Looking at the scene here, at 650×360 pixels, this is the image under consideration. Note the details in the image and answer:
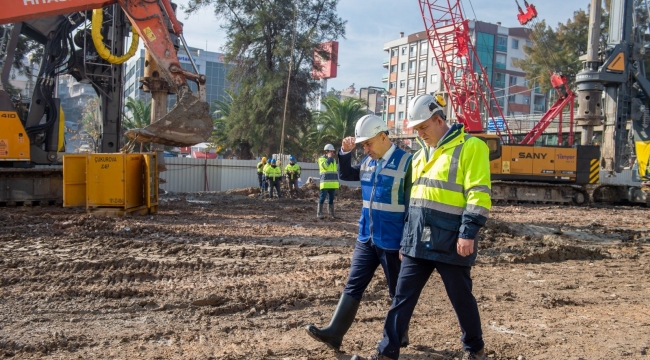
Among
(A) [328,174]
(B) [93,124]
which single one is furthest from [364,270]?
(B) [93,124]

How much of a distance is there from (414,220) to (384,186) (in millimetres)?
539

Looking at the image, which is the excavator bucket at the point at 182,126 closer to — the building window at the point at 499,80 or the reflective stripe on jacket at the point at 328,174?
the reflective stripe on jacket at the point at 328,174

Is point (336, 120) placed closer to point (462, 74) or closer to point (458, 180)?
point (462, 74)

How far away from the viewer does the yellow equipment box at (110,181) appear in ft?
42.4

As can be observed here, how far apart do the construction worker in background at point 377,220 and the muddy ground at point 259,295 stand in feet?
1.07

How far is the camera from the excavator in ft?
38.6

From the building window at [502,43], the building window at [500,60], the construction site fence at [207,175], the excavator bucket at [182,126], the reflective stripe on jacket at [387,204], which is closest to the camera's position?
the reflective stripe on jacket at [387,204]

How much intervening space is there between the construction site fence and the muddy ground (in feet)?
48.1

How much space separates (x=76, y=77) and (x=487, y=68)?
5577 centimetres

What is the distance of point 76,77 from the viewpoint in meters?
15.7

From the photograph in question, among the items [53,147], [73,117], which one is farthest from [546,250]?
[73,117]

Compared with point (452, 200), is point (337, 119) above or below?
above

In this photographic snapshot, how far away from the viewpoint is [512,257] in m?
8.84

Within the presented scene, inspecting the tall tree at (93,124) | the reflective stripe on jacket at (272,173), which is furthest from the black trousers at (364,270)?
the reflective stripe on jacket at (272,173)
